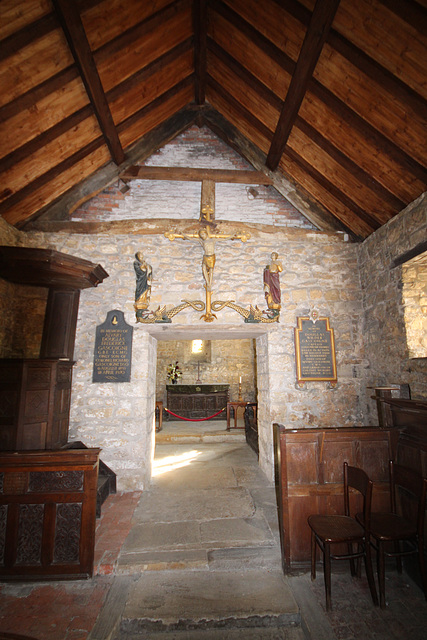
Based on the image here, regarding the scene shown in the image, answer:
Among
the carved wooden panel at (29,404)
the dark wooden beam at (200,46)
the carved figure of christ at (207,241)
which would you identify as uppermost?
the dark wooden beam at (200,46)

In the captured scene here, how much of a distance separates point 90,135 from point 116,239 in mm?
1522

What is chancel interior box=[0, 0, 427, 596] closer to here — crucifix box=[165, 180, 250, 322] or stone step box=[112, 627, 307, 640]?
crucifix box=[165, 180, 250, 322]

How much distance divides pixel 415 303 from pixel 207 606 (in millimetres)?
4203

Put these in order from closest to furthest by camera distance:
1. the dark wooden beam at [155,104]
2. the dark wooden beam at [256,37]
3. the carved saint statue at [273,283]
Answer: the dark wooden beam at [256,37]
the dark wooden beam at [155,104]
the carved saint statue at [273,283]

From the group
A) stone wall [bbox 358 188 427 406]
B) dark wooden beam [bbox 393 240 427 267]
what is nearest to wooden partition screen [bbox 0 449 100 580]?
stone wall [bbox 358 188 427 406]

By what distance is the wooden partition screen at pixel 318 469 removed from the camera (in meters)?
2.88

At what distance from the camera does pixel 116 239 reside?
501cm

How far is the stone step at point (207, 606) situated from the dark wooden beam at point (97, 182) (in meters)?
5.14

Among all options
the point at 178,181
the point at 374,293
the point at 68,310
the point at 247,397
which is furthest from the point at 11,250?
the point at 247,397

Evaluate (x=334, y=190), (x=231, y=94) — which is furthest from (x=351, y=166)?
(x=231, y=94)

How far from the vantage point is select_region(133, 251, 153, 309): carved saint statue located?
4770mm

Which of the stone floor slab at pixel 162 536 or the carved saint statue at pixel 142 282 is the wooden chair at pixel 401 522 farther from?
the carved saint statue at pixel 142 282

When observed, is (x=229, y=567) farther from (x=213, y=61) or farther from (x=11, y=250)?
(x=213, y=61)

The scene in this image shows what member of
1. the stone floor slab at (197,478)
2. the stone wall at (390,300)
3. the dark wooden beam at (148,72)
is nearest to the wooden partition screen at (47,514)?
the stone floor slab at (197,478)
